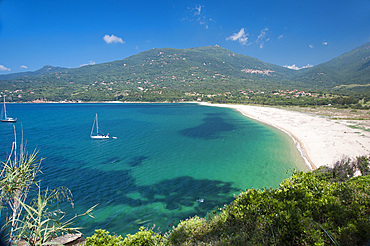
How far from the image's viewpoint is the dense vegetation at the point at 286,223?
13.2 feet

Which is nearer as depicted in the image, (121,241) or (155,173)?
(121,241)

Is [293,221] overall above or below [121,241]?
above

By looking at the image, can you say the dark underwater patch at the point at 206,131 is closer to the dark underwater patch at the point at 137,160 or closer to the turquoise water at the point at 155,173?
the turquoise water at the point at 155,173

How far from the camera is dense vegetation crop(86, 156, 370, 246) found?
4027mm

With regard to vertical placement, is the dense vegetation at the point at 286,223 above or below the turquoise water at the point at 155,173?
above

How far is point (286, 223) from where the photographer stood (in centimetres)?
470

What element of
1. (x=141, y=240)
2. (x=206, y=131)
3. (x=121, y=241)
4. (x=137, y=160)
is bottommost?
(x=137, y=160)

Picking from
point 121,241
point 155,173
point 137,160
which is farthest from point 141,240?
point 137,160

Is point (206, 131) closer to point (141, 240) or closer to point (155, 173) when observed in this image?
point (155, 173)

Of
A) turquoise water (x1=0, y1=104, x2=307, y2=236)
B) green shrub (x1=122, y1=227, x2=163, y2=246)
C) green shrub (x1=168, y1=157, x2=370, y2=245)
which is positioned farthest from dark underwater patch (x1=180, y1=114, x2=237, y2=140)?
green shrub (x1=122, y1=227, x2=163, y2=246)

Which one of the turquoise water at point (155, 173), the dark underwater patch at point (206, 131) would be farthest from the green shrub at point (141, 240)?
the dark underwater patch at point (206, 131)

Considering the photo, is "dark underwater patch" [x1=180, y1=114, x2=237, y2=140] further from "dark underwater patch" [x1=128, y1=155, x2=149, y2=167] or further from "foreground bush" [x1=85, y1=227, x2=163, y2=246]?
"foreground bush" [x1=85, y1=227, x2=163, y2=246]

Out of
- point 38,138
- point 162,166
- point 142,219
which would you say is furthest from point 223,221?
point 38,138

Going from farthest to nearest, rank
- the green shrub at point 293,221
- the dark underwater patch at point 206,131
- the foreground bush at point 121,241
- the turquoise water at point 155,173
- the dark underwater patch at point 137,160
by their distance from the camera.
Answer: the dark underwater patch at point 206,131 → the dark underwater patch at point 137,160 → the turquoise water at point 155,173 → the foreground bush at point 121,241 → the green shrub at point 293,221
